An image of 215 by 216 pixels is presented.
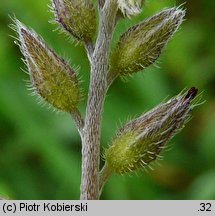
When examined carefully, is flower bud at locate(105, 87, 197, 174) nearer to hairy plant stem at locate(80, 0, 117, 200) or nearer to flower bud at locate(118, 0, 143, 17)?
hairy plant stem at locate(80, 0, 117, 200)

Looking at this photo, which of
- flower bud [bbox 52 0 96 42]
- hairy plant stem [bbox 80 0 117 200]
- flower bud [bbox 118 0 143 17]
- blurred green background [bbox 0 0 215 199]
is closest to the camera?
flower bud [bbox 118 0 143 17]

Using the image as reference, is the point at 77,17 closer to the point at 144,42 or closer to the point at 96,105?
the point at 144,42

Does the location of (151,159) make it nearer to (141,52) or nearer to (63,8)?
(141,52)

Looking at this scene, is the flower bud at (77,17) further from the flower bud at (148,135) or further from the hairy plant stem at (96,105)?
the flower bud at (148,135)

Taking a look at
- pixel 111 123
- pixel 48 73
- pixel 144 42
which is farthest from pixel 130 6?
pixel 111 123

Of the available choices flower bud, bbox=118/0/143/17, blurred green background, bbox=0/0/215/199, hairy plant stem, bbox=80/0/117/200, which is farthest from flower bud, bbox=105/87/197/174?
blurred green background, bbox=0/0/215/199
